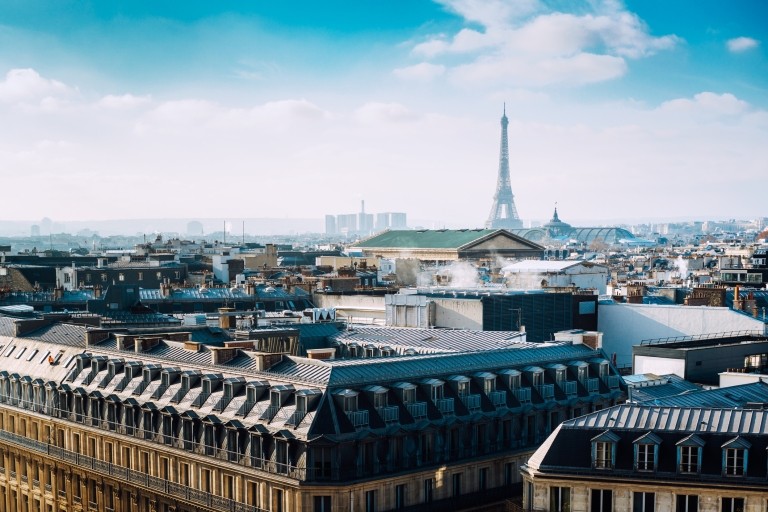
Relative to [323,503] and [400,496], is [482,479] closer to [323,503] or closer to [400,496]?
[400,496]

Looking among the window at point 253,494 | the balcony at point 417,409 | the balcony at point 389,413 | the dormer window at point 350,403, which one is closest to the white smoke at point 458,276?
the balcony at point 417,409

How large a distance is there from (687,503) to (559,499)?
5.26m

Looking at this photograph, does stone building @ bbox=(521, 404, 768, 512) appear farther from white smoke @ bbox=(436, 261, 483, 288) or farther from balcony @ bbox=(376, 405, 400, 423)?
white smoke @ bbox=(436, 261, 483, 288)

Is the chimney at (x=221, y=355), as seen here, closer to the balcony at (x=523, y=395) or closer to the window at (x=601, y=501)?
the balcony at (x=523, y=395)

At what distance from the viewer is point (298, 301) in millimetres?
110375

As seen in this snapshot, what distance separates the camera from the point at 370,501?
5222cm

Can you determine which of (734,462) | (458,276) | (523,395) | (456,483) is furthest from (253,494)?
(458,276)

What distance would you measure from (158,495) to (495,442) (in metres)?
19.1

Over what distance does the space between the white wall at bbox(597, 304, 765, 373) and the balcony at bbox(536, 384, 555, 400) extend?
33225 mm

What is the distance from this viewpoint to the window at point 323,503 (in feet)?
168

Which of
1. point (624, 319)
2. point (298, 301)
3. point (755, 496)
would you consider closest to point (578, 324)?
point (624, 319)

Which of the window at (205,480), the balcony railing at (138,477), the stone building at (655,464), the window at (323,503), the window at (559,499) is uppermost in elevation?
the stone building at (655,464)

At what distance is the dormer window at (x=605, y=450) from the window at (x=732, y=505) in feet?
15.2

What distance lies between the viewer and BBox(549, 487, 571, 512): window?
4684cm
